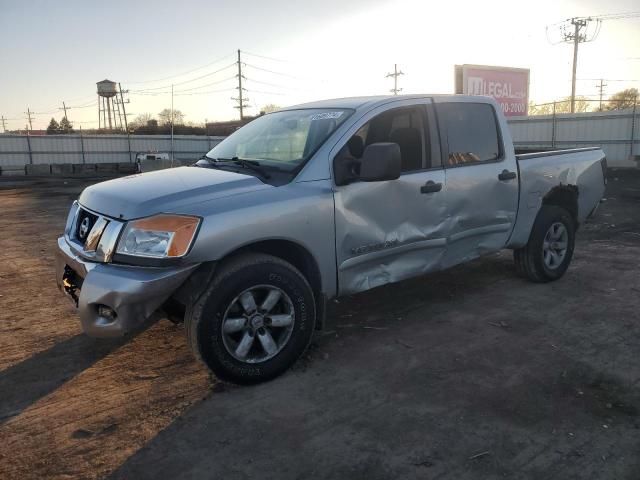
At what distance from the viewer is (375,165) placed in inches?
143

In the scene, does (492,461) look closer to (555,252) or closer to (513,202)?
(513,202)

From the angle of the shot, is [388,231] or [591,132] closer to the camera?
[388,231]

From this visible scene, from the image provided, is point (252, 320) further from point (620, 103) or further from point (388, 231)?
point (620, 103)

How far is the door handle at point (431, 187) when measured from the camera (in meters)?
4.23

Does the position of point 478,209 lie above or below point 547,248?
above

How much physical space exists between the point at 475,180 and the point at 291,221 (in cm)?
198

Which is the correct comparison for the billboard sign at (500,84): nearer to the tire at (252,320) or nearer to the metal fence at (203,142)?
the metal fence at (203,142)

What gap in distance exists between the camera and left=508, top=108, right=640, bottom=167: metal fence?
74.4 feet

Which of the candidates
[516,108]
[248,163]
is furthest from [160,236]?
[516,108]

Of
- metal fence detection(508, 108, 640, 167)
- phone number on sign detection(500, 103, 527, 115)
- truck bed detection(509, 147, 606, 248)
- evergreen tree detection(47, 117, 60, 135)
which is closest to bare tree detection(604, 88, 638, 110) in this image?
metal fence detection(508, 108, 640, 167)

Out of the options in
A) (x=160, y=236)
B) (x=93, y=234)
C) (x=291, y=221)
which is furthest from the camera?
(x=291, y=221)

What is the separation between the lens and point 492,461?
2619mm

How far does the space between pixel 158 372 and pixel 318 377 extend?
3.63 feet

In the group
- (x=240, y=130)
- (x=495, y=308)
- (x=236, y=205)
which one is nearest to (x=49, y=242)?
(x=240, y=130)
